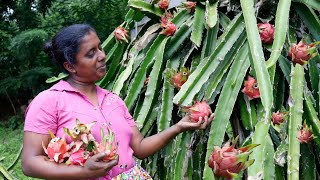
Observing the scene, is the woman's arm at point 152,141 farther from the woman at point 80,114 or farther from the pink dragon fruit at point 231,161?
the pink dragon fruit at point 231,161

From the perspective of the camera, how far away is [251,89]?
144 centimetres

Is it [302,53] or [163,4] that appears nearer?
[302,53]

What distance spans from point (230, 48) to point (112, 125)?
21.0 inches

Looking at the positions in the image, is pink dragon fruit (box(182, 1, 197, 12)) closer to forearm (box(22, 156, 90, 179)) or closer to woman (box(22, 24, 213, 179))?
woman (box(22, 24, 213, 179))

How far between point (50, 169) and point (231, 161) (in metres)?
0.51

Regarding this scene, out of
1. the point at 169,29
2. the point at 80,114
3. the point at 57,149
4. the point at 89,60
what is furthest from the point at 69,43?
the point at 169,29

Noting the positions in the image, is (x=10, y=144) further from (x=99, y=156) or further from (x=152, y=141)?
(x=99, y=156)

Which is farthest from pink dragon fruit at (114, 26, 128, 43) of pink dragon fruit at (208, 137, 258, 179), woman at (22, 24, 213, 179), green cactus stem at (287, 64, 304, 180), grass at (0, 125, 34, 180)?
grass at (0, 125, 34, 180)

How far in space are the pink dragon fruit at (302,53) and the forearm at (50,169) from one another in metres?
0.77

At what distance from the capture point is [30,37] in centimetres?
553

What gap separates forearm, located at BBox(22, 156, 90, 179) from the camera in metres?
1.16

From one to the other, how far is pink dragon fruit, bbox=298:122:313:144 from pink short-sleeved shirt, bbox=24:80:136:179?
21.0 inches

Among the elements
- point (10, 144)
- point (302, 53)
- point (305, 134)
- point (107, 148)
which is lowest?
point (10, 144)

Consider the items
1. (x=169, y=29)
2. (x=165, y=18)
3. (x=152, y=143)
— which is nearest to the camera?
(x=152, y=143)
